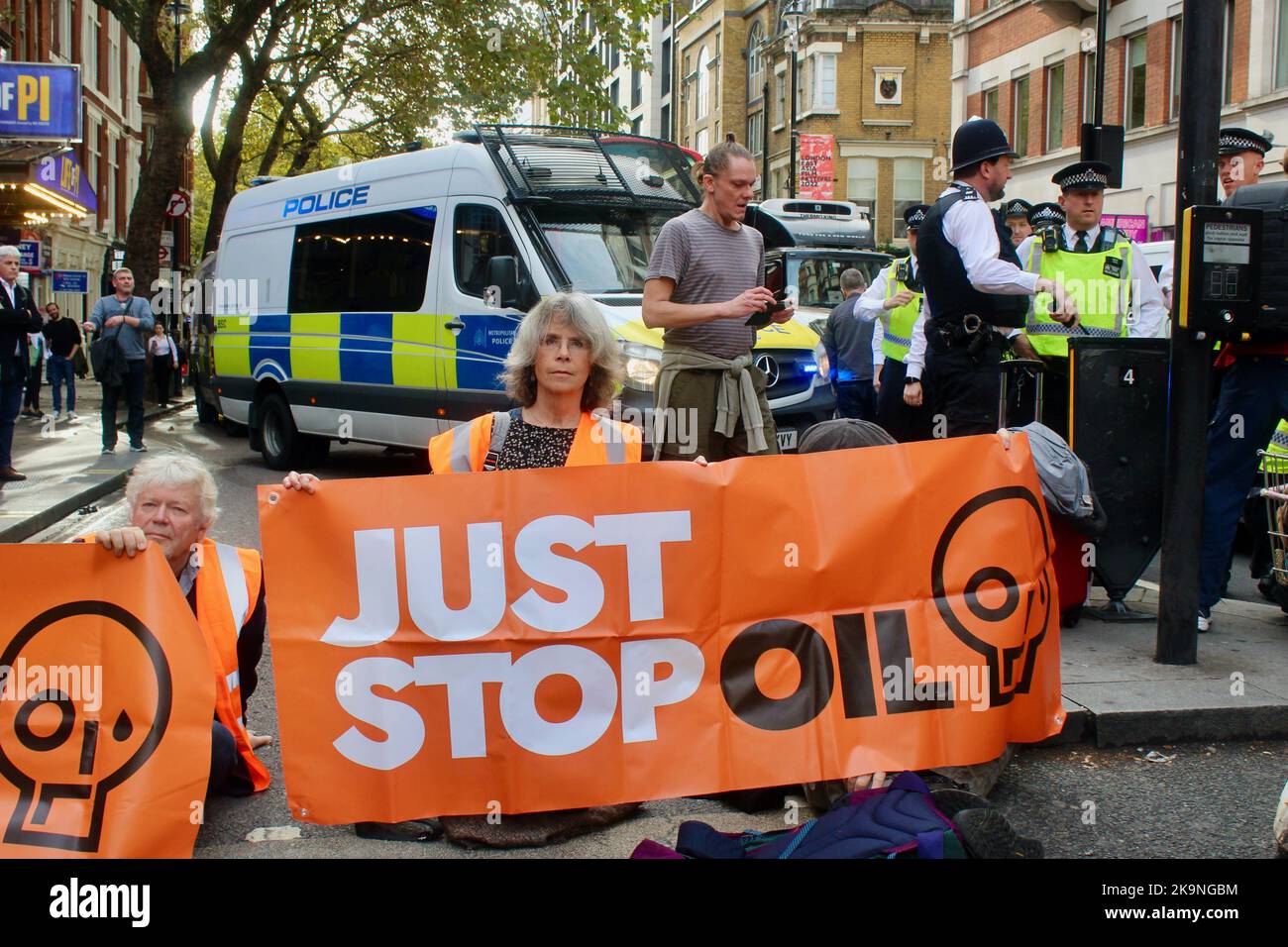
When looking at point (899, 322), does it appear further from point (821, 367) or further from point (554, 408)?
point (554, 408)

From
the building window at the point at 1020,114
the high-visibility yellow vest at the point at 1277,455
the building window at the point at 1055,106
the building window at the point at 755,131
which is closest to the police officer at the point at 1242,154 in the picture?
the high-visibility yellow vest at the point at 1277,455

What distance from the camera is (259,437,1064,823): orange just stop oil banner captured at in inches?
149

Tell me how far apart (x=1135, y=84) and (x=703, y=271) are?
78.7ft

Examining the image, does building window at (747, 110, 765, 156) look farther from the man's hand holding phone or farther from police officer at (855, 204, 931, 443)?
the man's hand holding phone

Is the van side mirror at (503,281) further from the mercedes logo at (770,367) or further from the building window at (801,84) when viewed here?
the building window at (801,84)

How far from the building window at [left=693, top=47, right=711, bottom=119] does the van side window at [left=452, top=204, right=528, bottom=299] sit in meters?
47.7

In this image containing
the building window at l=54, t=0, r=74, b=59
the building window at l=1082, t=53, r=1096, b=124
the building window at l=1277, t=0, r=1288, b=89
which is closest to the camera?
the building window at l=1277, t=0, r=1288, b=89

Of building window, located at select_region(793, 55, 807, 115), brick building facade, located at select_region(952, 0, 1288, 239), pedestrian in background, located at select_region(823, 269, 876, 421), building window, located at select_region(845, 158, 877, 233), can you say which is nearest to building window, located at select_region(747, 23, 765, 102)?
building window, located at select_region(793, 55, 807, 115)

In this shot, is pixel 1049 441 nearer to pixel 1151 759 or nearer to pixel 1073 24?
pixel 1151 759

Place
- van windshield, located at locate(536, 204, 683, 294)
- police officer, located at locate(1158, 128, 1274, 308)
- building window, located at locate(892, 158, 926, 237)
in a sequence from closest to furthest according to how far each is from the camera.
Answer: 1. police officer, located at locate(1158, 128, 1274, 308)
2. van windshield, located at locate(536, 204, 683, 294)
3. building window, located at locate(892, 158, 926, 237)

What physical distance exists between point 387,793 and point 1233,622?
4.27 m

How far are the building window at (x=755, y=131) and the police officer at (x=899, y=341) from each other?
139ft

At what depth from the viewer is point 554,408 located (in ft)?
14.9
